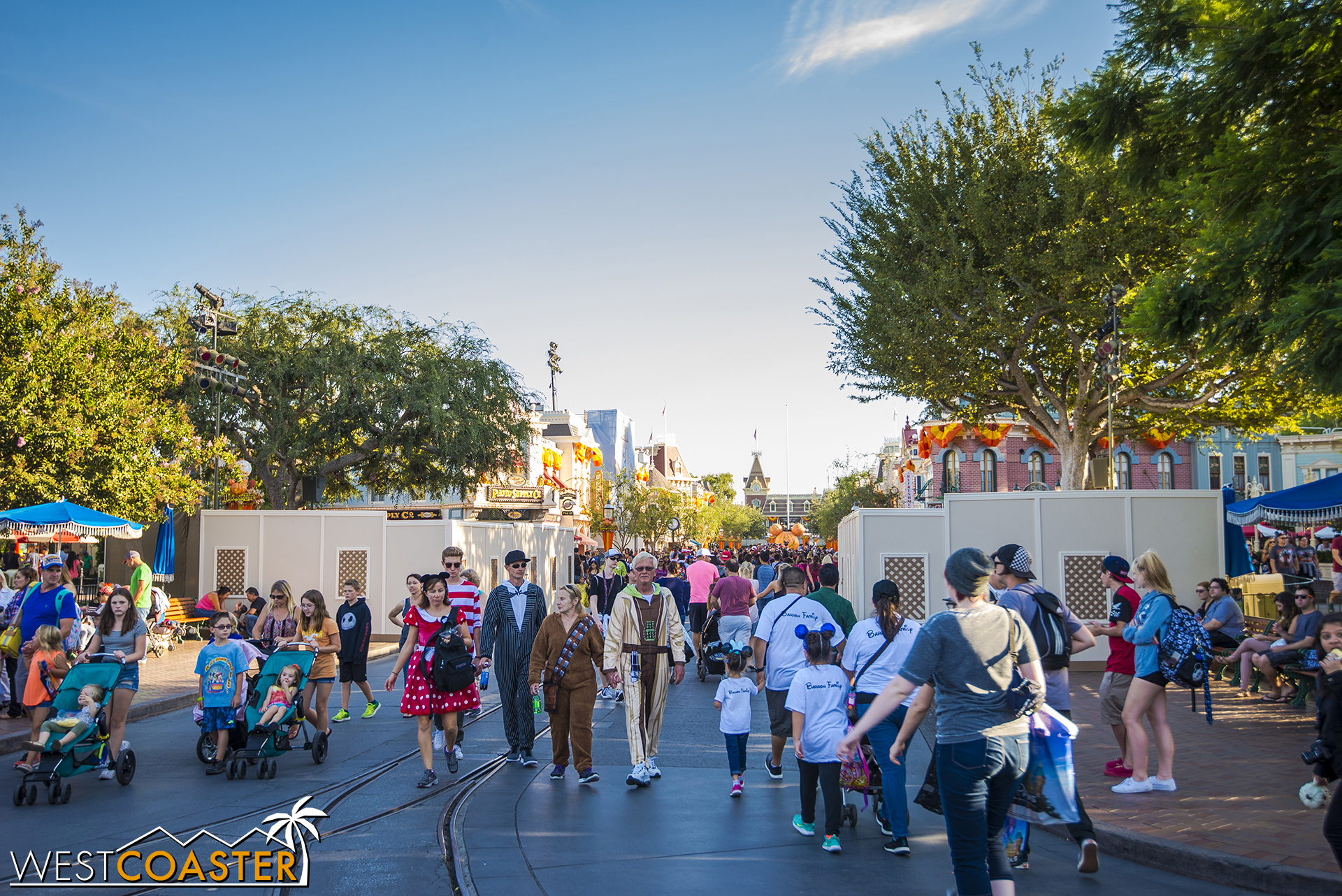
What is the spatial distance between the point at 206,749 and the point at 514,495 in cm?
4320

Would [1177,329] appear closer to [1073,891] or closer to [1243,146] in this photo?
[1243,146]

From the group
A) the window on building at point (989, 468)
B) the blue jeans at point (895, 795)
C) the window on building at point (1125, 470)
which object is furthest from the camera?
the window on building at point (989, 468)

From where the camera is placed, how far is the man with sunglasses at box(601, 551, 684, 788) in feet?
25.1

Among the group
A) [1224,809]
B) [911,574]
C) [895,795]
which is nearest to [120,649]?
[895,795]

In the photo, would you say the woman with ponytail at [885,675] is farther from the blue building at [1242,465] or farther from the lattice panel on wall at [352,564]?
the blue building at [1242,465]

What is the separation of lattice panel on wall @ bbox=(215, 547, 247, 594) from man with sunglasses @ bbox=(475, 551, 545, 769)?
1391 centimetres

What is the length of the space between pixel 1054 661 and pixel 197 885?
4.98m

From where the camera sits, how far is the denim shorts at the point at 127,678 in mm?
7680

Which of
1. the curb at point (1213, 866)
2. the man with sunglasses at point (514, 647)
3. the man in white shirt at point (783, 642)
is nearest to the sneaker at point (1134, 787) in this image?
the curb at point (1213, 866)

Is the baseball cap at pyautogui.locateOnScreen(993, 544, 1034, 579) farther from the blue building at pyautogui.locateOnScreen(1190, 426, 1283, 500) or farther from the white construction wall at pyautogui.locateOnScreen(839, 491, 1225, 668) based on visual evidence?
the blue building at pyautogui.locateOnScreen(1190, 426, 1283, 500)

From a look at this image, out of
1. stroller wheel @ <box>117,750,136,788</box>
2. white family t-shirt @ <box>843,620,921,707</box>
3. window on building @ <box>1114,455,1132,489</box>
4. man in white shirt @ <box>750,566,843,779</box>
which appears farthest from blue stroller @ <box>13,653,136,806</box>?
window on building @ <box>1114,455,1132,489</box>

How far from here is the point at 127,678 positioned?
7.77 meters

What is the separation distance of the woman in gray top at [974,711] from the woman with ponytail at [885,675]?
5.31 ft

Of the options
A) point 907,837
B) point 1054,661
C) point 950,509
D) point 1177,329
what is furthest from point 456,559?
point 950,509
